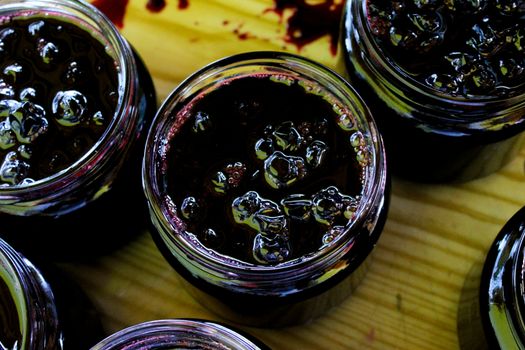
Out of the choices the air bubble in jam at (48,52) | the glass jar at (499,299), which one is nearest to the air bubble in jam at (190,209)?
the air bubble in jam at (48,52)

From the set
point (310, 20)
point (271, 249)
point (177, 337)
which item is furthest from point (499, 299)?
point (310, 20)

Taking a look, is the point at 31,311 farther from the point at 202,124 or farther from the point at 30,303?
the point at 202,124

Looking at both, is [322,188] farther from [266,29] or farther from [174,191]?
[266,29]

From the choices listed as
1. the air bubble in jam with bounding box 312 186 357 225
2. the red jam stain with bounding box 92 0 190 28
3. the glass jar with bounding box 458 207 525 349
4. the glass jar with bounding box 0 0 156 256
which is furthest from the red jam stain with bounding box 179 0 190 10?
the glass jar with bounding box 458 207 525 349

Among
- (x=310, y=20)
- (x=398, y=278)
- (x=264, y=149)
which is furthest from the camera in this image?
(x=310, y=20)

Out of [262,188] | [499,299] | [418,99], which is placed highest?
[418,99]

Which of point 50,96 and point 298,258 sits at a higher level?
point 50,96

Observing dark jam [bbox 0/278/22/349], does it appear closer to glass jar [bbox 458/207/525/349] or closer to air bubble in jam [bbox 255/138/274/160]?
air bubble in jam [bbox 255/138/274/160]
